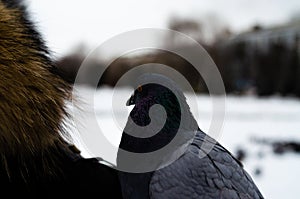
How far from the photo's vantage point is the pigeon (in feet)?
3.91

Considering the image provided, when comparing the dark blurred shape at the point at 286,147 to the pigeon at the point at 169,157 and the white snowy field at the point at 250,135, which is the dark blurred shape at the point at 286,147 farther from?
the pigeon at the point at 169,157

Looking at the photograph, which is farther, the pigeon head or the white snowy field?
the white snowy field

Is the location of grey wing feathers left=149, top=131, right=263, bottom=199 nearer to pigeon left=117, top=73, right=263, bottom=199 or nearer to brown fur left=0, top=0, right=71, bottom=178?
pigeon left=117, top=73, right=263, bottom=199

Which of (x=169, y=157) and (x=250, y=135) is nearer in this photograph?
(x=169, y=157)

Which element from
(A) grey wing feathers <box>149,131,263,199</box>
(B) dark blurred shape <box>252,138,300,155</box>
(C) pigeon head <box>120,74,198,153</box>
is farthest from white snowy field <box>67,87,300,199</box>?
(A) grey wing feathers <box>149,131,263,199</box>

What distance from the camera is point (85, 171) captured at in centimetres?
136

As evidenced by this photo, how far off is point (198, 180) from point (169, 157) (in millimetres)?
103

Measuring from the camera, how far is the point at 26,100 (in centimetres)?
112

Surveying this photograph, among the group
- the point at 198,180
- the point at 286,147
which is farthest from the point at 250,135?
the point at 198,180

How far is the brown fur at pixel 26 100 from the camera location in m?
1.10

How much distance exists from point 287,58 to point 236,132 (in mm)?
12048

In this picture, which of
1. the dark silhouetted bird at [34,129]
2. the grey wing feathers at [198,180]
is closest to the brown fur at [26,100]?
the dark silhouetted bird at [34,129]

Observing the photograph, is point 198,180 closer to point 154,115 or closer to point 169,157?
point 169,157

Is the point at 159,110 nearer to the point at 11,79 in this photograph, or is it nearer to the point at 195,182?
the point at 195,182
